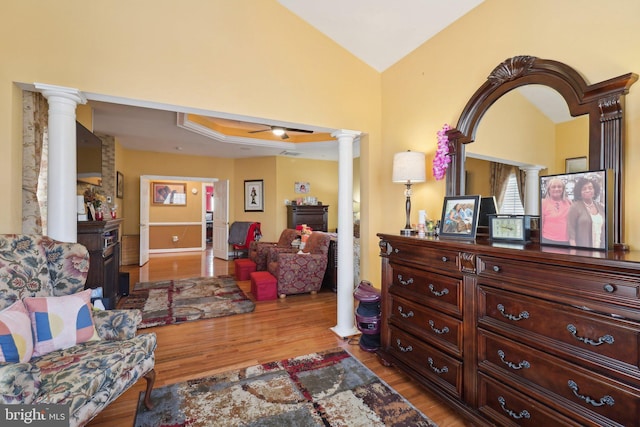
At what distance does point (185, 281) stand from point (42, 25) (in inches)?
166

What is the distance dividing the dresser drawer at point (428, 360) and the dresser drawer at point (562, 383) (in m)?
0.24

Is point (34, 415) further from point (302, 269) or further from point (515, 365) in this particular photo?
point (302, 269)

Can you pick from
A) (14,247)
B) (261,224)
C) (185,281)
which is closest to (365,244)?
(14,247)

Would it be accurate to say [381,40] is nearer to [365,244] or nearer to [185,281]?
[365,244]

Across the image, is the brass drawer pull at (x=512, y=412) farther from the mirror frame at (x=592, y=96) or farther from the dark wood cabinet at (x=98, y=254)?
the dark wood cabinet at (x=98, y=254)

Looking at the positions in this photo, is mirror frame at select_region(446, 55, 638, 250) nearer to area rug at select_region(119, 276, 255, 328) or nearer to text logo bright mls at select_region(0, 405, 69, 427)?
text logo bright mls at select_region(0, 405, 69, 427)

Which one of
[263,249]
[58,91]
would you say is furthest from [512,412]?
[263,249]

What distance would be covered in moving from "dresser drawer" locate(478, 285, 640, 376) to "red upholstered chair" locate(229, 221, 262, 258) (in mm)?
6087

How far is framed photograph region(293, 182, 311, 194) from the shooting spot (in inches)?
309

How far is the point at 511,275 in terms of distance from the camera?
1.56 m

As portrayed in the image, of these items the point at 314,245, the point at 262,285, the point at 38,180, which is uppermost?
the point at 38,180

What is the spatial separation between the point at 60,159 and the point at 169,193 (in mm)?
7297

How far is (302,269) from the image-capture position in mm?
4520

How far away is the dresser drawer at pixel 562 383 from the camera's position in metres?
1.19
